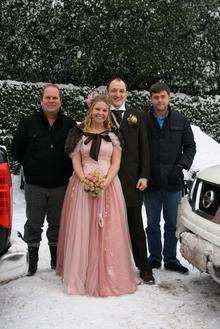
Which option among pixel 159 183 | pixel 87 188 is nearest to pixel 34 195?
pixel 87 188

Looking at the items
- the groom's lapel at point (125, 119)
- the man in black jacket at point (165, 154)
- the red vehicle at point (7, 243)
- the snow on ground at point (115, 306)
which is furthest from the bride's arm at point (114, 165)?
the red vehicle at point (7, 243)

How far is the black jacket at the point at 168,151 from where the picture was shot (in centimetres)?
502

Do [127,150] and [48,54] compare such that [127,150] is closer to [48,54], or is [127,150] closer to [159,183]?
[159,183]

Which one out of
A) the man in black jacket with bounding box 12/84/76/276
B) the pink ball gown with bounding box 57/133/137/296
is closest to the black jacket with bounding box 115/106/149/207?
the pink ball gown with bounding box 57/133/137/296

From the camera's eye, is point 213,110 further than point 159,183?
Yes

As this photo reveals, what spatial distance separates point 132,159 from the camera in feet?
15.7

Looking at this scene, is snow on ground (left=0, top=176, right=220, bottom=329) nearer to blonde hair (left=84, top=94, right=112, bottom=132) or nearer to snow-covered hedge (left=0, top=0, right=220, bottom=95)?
blonde hair (left=84, top=94, right=112, bottom=132)

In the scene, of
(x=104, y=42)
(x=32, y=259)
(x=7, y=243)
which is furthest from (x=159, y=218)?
(x=104, y=42)

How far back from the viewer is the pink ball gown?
453 cm

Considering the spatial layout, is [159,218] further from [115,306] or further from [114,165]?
[115,306]

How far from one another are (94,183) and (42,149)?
0.68 meters

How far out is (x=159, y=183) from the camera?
505 cm

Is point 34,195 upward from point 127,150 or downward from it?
downward

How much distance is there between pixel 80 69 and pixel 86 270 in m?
7.13
